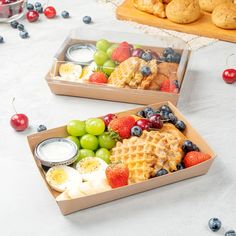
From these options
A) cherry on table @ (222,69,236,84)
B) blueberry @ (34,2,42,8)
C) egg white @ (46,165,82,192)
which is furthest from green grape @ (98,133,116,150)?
blueberry @ (34,2,42,8)

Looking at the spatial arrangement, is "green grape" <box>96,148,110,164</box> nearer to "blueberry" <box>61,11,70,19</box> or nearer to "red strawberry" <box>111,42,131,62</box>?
"red strawberry" <box>111,42,131,62</box>

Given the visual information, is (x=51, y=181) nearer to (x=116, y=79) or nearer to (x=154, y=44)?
(x=116, y=79)

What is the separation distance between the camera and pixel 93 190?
1186 millimetres

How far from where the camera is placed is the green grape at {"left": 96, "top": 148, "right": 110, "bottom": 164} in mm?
1310

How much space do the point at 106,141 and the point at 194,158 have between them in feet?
0.84

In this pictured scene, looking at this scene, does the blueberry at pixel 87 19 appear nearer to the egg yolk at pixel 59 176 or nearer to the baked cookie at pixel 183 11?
the baked cookie at pixel 183 11

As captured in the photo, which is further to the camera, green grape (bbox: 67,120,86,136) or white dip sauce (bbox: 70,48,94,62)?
white dip sauce (bbox: 70,48,94,62)

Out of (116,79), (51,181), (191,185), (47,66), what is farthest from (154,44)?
(51,181)

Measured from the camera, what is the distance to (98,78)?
1.62 meters

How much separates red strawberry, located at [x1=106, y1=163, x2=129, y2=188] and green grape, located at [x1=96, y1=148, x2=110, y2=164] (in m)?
0.10

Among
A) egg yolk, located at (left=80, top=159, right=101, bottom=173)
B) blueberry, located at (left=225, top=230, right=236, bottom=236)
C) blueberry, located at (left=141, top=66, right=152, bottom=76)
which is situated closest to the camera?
blueberry, located at (left=225, top=230, right=236, bottom=236)

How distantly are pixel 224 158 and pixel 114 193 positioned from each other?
399 millimetres

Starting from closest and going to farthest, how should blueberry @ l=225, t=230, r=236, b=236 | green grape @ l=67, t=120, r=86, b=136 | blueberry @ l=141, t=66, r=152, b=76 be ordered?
blueberry @ l=225, t=230, r=236, b=236 < green grape @ l=67, t=120, r=86, b=136 < blueberry @ l=141, t=66, r=152, b=76

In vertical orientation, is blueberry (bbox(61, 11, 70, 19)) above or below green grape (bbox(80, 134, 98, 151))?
below
